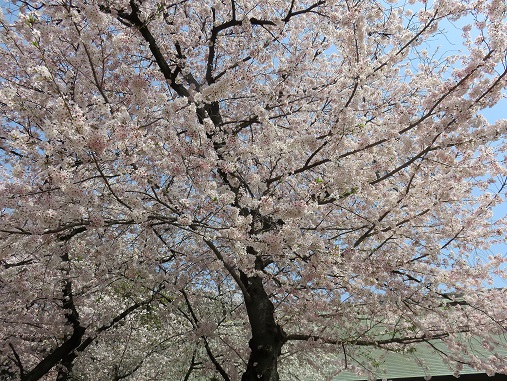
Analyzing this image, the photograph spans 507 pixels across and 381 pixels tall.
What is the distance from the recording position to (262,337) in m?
6.16

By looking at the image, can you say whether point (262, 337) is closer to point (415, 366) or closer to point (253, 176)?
point (253, 176)

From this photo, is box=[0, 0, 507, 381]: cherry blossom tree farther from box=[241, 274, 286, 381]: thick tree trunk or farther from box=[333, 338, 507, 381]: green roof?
box=[333, 338, 507, 381]: green roof

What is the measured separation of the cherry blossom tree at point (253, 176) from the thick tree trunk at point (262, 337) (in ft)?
0.09

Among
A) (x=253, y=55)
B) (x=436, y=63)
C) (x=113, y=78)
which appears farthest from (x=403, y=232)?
(x=113, y=78)

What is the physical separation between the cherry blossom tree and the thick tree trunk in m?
0.03

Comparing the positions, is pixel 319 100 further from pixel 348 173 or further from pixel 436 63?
pixel 348 173

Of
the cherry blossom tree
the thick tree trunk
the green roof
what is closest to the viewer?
the cherry blossom tree

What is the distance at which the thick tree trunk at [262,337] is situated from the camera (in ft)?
19.7

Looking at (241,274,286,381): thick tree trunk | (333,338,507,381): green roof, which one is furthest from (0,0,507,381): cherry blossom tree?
(333,338,507,381): green roof

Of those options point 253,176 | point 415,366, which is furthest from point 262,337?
point 415,366

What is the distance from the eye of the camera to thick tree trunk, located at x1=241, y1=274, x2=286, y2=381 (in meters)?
6.01

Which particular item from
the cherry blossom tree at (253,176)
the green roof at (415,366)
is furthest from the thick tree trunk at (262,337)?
the green roof at (415,366)

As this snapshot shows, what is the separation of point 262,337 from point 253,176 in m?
2.50

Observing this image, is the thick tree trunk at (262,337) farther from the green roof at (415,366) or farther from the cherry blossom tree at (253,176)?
the green roof at (415,366)
